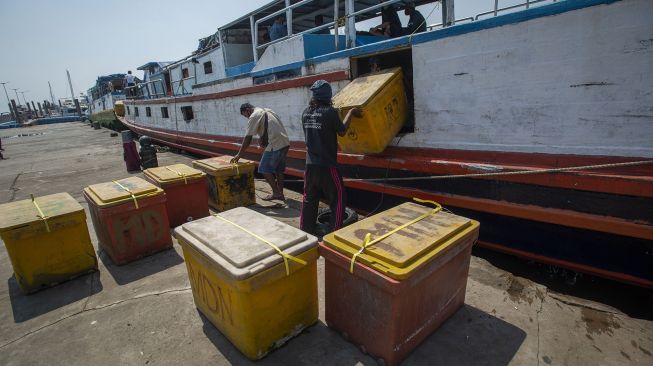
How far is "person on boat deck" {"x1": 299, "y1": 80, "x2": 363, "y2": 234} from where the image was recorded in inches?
141

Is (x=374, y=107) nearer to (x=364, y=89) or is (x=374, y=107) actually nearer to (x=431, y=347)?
(x=364, y=89)

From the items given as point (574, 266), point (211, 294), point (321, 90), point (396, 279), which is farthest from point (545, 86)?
point (211, 294)

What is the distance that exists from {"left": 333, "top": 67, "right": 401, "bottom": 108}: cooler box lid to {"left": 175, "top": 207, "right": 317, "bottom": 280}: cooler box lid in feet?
5.72

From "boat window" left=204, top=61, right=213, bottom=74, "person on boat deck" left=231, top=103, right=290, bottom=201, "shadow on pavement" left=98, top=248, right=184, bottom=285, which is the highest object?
"boat window" left=204, top=61, right=213, bottom=74

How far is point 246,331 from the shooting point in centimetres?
227

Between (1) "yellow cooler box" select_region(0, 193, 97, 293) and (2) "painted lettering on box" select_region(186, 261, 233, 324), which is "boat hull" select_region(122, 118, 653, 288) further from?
(1) "yellow cooler box" select_region(0, 193, 97, 293)

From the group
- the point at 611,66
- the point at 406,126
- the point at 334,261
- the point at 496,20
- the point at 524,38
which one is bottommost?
the point at 334,261

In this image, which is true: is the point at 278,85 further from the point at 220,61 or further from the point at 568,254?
the point at 568,254

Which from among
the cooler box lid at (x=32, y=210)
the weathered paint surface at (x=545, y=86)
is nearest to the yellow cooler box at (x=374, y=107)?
the weathered paint surface at (x=545, y=86)

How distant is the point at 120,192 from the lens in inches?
147

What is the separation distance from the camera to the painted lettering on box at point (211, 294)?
2.39 meters

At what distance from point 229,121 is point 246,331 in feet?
22.1

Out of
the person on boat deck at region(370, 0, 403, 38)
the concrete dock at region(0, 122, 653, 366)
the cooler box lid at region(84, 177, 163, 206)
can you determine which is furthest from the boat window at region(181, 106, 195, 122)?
the concrete dock at region(0, 122, 653, 366)

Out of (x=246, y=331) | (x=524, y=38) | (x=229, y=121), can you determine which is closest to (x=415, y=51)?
(x=524, y=38)
